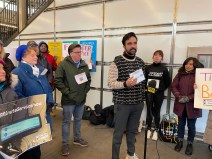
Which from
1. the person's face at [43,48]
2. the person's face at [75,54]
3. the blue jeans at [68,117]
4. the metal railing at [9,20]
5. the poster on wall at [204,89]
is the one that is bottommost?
the blue jeans at [68,117]

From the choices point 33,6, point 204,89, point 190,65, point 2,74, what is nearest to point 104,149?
point 204,89

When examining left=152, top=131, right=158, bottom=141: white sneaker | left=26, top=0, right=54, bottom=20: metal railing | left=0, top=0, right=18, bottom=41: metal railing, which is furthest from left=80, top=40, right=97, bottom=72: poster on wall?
left=0, top=0, right=18, bottom=41: metal railing

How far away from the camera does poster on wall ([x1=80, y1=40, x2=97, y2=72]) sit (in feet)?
13.7

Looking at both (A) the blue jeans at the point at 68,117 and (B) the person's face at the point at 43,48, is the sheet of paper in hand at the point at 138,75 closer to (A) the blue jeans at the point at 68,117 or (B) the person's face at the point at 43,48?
(A) the blue jeans at the point at 68,117

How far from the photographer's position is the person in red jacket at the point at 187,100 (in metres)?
2.90

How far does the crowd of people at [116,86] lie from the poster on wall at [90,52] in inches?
33.0

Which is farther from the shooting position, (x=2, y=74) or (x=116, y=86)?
(x=116, y=86)

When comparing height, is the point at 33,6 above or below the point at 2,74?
above

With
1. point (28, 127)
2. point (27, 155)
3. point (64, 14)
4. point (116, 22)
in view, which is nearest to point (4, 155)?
point (28, 127)

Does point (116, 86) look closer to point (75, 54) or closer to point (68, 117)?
point (75, 54)

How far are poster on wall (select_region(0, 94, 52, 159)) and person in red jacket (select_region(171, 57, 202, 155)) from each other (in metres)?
2.06

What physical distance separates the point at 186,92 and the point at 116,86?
1360mm

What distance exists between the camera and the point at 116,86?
7.07ft

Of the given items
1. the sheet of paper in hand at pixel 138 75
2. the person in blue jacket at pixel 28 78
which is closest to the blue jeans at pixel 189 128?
the sheet of paper in hand at pixel 138 75
